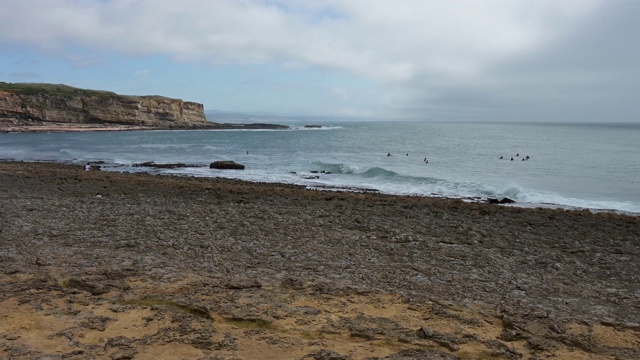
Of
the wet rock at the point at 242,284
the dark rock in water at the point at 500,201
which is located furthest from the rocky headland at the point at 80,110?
the wet rock at the point at 242,284

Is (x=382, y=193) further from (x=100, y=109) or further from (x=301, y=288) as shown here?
(x=100, y=109)

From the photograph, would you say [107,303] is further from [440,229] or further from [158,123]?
[158,123]

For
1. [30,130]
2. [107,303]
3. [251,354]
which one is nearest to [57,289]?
[107,303]

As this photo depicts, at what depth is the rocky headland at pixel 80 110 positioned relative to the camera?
292 ft

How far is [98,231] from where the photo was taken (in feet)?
29.5

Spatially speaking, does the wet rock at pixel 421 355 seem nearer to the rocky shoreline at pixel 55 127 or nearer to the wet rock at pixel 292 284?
the wet rock at pixel 292 284

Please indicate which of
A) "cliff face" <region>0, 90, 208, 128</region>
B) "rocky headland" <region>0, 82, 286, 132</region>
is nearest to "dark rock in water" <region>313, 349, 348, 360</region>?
"rocky headland" <region>0, 82, 286, 132</region>

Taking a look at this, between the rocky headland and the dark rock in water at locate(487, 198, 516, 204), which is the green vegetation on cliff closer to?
the rocky headland

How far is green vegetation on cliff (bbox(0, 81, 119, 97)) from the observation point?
92.1 m

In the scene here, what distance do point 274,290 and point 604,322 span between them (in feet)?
13.4

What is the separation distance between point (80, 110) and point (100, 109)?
401cm

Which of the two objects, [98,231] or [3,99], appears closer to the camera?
[98,231]

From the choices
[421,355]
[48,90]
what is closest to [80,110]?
[48,90]

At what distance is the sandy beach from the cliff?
9540 centimetres
